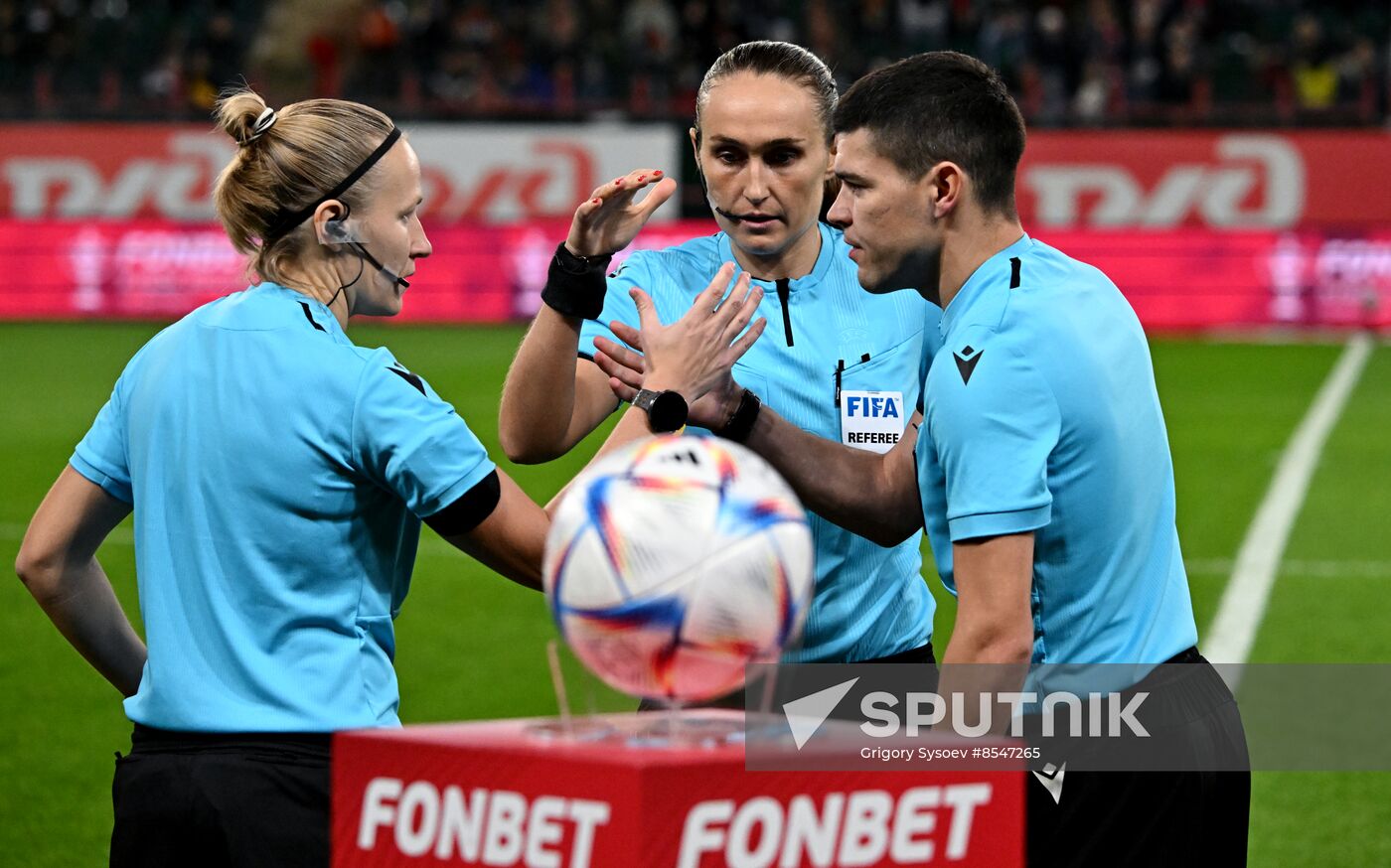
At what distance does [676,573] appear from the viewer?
2656 mm

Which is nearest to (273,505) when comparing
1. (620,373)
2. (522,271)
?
(620,373)

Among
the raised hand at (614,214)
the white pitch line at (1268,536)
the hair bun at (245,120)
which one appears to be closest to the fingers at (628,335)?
the raised hand at (614,214)

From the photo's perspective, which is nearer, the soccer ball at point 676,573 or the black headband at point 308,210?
the soccer ball at point 676,573

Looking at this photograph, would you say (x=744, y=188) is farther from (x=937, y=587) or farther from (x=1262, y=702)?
(x=937, y=587)

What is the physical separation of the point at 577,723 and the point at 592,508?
31 cm

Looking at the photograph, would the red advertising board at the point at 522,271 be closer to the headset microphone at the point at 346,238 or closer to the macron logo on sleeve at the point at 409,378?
the headset microphone at the point at 346,238

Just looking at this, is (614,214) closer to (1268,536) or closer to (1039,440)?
(1039,440)

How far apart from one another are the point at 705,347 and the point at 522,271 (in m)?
20.9

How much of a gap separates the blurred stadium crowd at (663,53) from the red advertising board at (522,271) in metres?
2.67

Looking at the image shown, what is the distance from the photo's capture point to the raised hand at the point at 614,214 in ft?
13.1

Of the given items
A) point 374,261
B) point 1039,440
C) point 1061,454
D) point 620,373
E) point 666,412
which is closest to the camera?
point 1039,440

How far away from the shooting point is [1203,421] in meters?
16.5

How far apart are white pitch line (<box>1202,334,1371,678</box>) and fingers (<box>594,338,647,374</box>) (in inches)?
196

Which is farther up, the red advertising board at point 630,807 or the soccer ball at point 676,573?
the soccer ball at point 676,573
